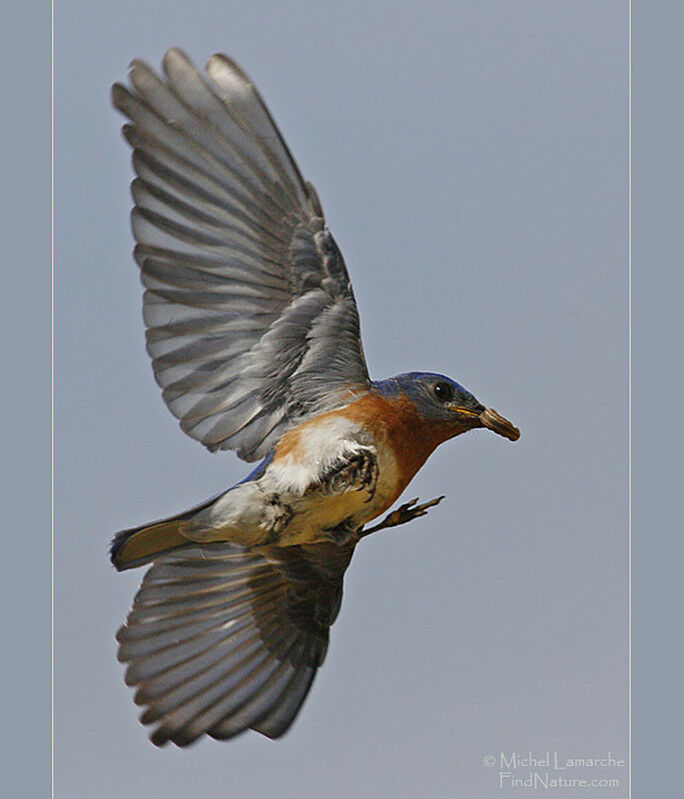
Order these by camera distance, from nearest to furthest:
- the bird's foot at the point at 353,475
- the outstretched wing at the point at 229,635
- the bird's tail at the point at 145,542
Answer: the bird's foot at the point at 353,475 → the bird's tail at the point at 145,542 → the outstretched wing at the point at 229,635

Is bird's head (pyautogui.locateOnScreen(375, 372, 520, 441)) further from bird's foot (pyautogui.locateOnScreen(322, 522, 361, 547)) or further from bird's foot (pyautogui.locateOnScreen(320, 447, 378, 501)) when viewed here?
bird's foot (pyautogui.locateOnScreen(322, 522, 361, 547))

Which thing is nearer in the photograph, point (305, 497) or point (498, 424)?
point (305, 497)

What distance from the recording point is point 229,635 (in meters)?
3.56

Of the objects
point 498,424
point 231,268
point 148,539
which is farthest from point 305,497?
point 231,268

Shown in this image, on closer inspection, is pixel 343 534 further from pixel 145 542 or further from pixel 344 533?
pixel 145 542

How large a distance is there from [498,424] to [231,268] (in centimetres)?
84

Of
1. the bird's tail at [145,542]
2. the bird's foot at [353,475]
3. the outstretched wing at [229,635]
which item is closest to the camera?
the bird's foot at [353,475]

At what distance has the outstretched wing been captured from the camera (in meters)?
3.46

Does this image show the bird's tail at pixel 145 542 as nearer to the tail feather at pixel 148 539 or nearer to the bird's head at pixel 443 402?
the tail feather at pixel 148 539

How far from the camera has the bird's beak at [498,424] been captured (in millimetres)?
3162

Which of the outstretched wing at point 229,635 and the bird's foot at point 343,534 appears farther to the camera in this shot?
the outstretched wing at point 229,635

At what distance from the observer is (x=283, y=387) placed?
10.6ft

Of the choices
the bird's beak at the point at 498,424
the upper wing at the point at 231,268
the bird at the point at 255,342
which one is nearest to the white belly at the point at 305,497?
the bird at the point at 255,342

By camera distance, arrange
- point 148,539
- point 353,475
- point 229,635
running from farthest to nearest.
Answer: point 229,635 < point 148,539 < point 353,475
